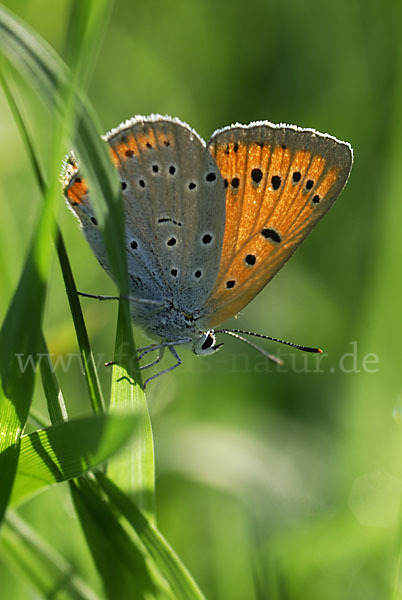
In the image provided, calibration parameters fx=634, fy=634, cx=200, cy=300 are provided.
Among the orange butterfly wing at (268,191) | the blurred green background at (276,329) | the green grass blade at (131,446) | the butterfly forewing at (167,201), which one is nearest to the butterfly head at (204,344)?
the orange butterfly wing at (268,191)

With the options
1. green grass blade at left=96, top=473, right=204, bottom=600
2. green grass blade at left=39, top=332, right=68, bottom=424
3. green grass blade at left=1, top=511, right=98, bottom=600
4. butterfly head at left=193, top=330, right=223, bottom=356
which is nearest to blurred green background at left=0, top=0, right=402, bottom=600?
green grass blade at left=1, top=511, right=98, bottom=600

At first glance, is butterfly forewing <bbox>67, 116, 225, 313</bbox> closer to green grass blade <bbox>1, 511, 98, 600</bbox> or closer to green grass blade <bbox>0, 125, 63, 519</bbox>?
green grass blade <bbox>1, 511, 98, 600</bbox>

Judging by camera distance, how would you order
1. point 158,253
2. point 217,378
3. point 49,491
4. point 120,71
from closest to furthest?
1. point 49,491
2. point 158,253
3. point 217,378
4. point 120,71

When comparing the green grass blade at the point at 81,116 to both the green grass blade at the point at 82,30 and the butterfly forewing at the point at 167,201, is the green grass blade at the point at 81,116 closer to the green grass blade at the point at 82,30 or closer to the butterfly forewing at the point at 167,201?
the green grass blade at the point at 82,30

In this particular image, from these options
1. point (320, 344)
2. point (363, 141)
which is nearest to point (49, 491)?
point (320, 344)

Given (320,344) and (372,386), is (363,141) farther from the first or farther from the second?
(372,386)

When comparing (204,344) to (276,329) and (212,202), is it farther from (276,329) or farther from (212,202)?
(276,329)
